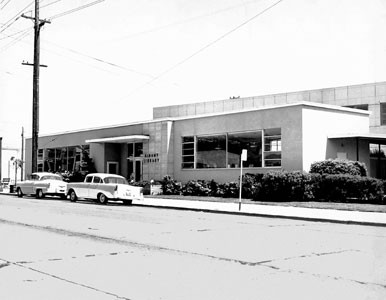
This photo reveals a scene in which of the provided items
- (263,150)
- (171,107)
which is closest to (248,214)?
(263,150)

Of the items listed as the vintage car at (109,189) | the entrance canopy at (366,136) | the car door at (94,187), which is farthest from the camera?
the entrance canopy at (366,136)

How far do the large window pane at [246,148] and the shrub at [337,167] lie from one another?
3991mm

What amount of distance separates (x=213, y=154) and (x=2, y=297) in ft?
88.1

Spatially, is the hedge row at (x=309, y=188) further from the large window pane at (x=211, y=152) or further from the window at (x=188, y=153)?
the window at (x=188, y=153)

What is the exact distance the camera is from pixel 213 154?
108ft

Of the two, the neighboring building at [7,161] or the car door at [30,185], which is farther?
the neighboring building at [7,161]

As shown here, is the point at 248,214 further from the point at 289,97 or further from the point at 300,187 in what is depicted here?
the point at 289,97

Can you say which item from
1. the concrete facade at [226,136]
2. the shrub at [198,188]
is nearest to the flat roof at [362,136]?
the concrete facade at [226,136]

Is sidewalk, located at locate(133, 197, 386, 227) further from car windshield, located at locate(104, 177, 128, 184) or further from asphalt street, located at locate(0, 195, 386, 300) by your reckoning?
car windshield, located at locate(104, 177, 128, 184)

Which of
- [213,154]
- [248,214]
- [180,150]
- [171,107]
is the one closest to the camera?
[248,214]

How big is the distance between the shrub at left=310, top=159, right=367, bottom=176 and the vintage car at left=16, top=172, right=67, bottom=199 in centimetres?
1545

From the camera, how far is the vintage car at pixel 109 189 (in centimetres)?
2616

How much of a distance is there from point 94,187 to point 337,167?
41.3ft

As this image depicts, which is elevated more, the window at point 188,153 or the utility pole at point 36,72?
the utility pole at point 36,72
